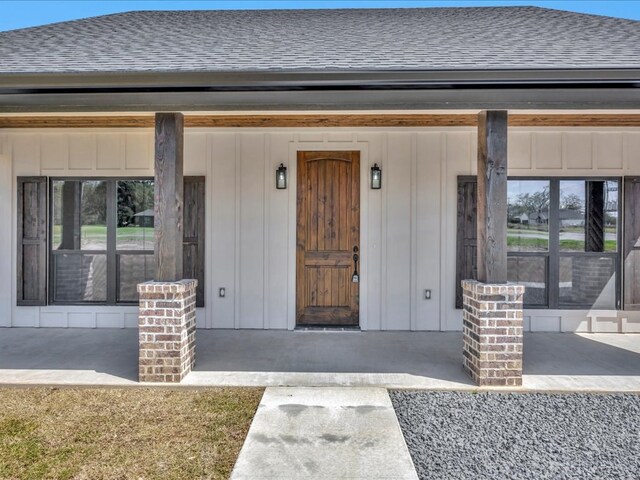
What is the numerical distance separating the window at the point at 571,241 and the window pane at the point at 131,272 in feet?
16.5

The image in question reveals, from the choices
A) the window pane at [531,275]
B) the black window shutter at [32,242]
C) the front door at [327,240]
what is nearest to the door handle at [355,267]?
the front door at [327,240]

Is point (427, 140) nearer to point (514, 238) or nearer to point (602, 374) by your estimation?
point (514, 238)

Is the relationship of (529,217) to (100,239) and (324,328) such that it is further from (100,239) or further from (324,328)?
(100,239)

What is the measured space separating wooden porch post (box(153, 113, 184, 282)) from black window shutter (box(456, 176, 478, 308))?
3.72 metres

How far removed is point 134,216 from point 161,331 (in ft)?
8.68

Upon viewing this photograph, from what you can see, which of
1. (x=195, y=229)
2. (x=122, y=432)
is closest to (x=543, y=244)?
(x=195, y=229)

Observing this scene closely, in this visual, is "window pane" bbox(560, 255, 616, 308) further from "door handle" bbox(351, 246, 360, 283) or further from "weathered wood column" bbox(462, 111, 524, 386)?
"door handle" bbox(351, 246, 360, 283)

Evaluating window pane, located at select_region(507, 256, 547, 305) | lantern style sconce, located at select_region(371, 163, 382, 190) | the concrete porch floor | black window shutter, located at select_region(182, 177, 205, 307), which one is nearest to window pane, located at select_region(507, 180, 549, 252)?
window pane, located at select_region(507, 256, 547, 305)

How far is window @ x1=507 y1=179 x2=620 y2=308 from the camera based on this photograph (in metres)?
5.70

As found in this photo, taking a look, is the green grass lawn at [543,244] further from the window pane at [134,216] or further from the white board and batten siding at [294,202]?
the window pane at [134,216]

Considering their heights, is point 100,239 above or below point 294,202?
below

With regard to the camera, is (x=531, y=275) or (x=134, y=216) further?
(x=134, y=216)

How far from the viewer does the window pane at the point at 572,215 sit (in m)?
5.70

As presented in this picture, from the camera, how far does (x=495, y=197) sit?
372cm
